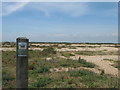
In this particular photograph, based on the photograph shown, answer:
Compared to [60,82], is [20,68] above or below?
above

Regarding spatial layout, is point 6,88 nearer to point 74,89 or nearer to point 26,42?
point 74,89

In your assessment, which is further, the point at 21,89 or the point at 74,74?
the point at 74,74

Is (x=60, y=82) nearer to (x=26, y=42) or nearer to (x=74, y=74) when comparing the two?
(x=74, y=74)

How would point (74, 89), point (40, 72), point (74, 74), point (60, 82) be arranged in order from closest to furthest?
point (74, 89), point (60, 82), point (74, 74), point (40, 72)

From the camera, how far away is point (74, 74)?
38.6 feet

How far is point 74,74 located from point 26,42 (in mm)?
5971

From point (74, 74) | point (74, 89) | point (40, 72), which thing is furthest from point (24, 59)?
point (40, 72)

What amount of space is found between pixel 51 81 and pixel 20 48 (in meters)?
4.11

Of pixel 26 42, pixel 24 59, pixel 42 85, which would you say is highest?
pixel 26 42

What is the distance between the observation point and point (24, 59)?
617cm

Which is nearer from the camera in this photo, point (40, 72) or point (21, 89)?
point (21, 89)

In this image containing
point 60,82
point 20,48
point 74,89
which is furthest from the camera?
point 60,82

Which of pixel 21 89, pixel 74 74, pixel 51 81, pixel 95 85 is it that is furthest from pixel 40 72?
pixel 21 89

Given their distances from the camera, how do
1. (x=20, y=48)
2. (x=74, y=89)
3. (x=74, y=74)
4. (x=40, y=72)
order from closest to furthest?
(x=20, y=48), (x=74, y=89), (x=74, y=74), (x=40, y=72)
